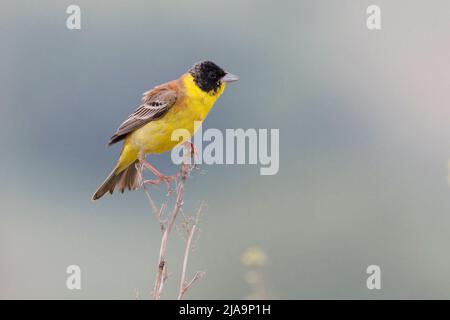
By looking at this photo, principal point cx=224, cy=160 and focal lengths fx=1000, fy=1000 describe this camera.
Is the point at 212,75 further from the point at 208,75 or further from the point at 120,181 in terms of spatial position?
the point at 120,181

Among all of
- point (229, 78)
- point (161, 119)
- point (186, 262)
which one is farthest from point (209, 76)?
point (186, 262)

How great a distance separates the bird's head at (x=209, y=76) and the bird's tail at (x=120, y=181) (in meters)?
0.69

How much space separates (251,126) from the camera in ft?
85.1

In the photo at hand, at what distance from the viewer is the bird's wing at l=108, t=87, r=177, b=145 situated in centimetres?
666

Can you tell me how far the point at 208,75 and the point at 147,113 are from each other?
1.63 ft

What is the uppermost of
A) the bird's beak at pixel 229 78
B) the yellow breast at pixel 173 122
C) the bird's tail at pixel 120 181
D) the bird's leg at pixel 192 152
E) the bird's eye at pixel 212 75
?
the bird's eye at pixel 212 75

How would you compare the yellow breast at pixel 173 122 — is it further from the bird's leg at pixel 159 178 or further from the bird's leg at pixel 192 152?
the bird's leg at pixel 192 152

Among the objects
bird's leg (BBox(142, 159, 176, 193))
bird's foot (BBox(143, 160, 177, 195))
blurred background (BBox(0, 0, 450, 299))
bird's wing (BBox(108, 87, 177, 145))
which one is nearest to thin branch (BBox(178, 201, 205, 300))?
bird's foot (BBox(143, 160, 177, 195))

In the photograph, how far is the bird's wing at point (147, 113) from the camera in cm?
666

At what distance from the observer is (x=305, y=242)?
78.1 ft

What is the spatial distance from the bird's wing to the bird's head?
7.5 inches

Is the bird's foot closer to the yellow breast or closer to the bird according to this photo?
the bird

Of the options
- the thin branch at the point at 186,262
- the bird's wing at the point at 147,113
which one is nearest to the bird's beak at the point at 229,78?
the bird's wing at the point at 147,113
